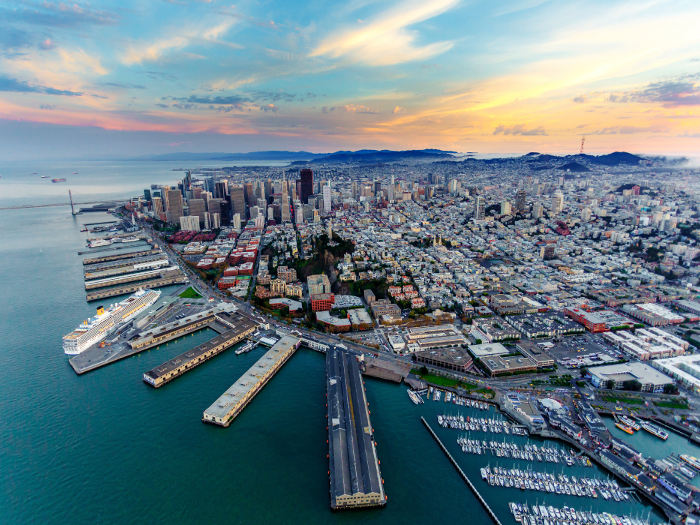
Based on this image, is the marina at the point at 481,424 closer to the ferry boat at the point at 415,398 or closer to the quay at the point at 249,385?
the ferry boat at the point at 415,398

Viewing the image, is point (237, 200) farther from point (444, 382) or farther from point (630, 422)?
point (630, 422)

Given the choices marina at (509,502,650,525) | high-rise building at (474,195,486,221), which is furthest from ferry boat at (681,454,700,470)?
high-rise building at (474,195,486,221)

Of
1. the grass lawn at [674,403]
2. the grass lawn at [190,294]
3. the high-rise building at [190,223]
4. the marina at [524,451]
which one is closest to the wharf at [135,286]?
the grass lawn at [190,294]

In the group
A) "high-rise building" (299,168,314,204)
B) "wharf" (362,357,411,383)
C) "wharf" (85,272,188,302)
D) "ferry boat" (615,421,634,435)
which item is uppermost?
"high-rise building" (299,168,314,204)

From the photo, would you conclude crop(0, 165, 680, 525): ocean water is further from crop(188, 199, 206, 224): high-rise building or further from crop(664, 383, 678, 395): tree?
crop(188, 199, 206, 224): high-rise building

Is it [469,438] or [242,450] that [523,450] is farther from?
[242,450]

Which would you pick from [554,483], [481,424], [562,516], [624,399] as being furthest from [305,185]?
[562,516]

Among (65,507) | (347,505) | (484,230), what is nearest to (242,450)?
(347,505)
